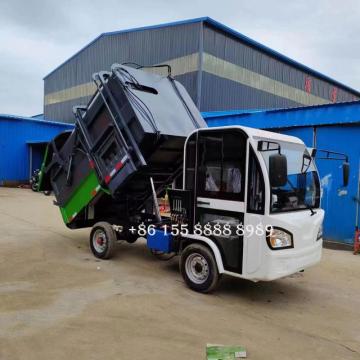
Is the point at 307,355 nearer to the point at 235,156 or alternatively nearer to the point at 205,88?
the point at 235,156

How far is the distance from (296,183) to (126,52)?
2350 centimetres

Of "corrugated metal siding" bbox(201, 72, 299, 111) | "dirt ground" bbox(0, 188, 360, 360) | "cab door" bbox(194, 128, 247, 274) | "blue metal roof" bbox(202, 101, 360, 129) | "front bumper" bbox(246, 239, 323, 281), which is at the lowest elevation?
"dirt ground" bbox(0, 188, 360, 360)

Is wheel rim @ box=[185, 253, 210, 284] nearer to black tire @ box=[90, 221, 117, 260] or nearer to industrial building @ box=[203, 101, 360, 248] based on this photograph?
black tire @ box=[90, 221, 117, 260]

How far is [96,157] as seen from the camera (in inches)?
253

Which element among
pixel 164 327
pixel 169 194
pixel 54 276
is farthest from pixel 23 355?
pixel 169 194

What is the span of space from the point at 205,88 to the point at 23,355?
67.7 feet

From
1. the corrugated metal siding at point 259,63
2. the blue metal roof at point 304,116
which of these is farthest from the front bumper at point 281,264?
the corrugated metal siding at point 259,63

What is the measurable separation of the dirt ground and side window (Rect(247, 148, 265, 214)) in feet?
4.20

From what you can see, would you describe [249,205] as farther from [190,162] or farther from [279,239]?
[190,162]

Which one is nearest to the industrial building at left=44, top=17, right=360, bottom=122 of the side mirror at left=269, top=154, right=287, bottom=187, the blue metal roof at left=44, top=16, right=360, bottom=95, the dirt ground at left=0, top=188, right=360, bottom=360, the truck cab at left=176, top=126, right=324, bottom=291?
the blue metal roof at left=44, top=16, right=360, bottom=95

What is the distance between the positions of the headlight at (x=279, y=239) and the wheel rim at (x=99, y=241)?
10.7 feet

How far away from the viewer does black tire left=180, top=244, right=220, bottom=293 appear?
16.5 feet

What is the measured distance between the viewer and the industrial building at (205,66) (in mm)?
22500

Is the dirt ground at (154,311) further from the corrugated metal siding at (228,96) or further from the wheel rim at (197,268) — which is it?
the corrugated metal siding at (228,96)
